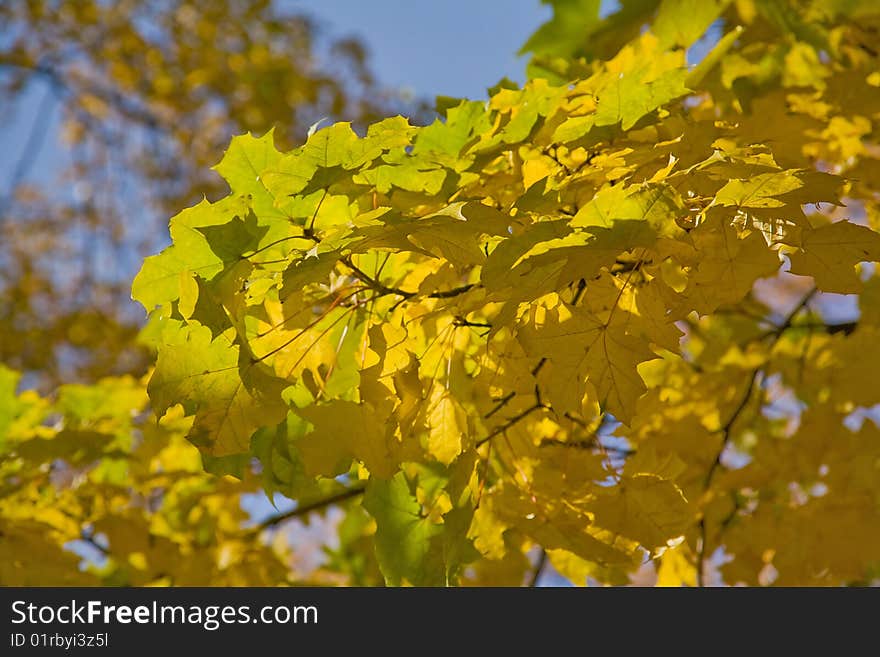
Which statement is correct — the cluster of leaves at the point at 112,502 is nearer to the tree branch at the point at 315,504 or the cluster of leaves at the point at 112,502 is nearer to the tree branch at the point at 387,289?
the tree branch at the point at 315,504

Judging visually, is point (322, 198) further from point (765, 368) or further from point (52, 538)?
point (765, 368)

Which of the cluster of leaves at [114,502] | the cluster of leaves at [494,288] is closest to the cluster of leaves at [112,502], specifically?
the cluster of leaves at [114,502]

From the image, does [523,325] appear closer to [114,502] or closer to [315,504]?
[315,504]

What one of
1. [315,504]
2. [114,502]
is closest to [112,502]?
[114,502]

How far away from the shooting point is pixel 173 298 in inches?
44.6

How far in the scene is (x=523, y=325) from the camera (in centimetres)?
106

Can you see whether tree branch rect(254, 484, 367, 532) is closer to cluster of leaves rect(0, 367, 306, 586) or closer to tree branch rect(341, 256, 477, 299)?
cluster of leaves rect(0, 367, 306, 586)

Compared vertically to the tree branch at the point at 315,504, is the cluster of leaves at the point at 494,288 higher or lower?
lower

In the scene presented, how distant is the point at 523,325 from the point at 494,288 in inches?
6.0

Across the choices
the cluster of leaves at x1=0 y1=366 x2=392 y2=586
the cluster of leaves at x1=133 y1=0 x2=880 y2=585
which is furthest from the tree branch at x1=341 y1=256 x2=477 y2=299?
the cluster of leaves at x1=0 y1=366 x2=392 y2=586

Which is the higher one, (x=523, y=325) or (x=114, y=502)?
(x=114, y=502)

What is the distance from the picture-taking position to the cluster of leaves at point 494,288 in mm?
975
